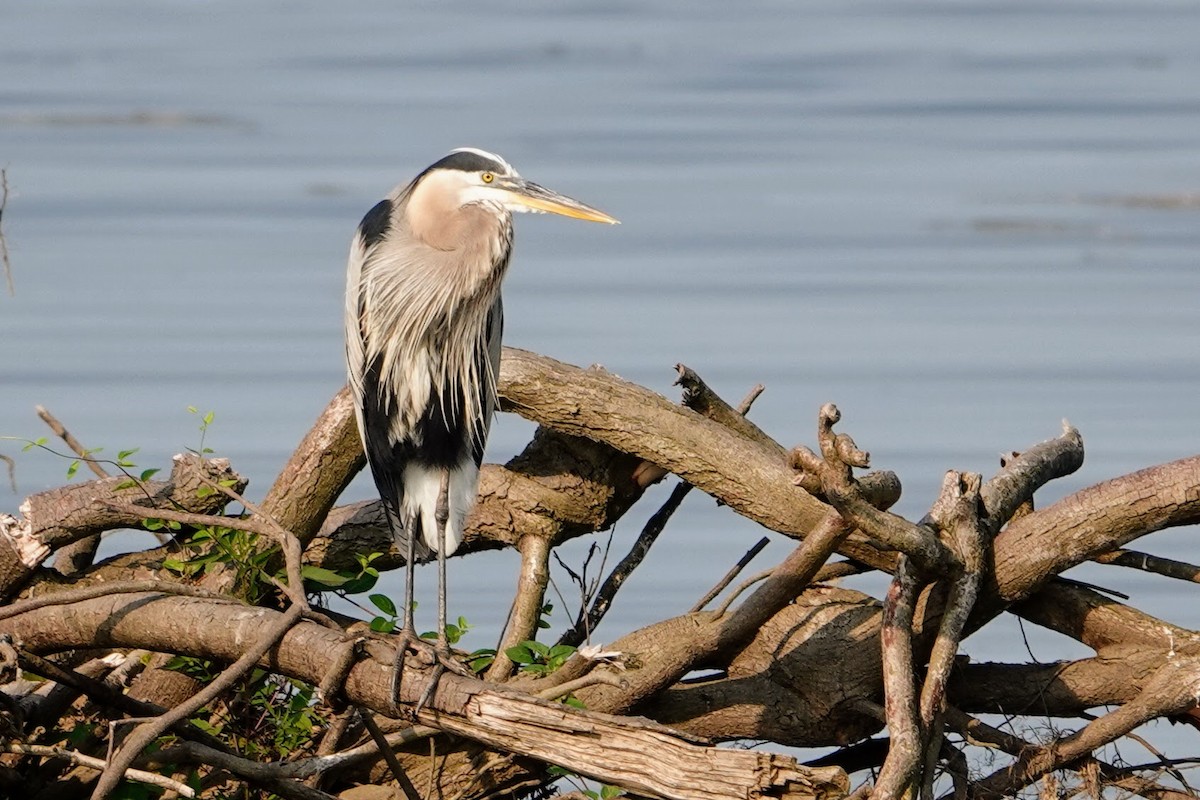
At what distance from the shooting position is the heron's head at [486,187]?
4594 mm

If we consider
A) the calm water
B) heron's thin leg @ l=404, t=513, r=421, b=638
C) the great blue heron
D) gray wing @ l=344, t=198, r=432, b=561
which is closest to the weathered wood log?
heron's thin leg @ l=404, t=513, r=421, b=638

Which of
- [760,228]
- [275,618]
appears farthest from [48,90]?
[275,618]

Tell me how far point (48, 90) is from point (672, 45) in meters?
7.35

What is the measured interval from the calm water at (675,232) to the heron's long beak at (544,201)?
6.23 ft

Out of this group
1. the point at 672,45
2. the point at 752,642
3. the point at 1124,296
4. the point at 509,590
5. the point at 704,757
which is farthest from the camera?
the point at 672,45

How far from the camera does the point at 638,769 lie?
11.3 ft

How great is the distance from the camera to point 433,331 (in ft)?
15.6

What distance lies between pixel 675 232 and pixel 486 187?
24.2 ft

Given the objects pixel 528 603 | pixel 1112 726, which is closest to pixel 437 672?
pixel 528 603

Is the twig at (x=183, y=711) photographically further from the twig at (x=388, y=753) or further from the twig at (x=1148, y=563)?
the twig at (x=1148, y=563)

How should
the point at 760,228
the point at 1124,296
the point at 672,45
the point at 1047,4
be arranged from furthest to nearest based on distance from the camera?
the point at 1047,4 < the point at 672,45 < the point at 760,228 < the point at 1124,296

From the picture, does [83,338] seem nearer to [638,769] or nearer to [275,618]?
[275,618]

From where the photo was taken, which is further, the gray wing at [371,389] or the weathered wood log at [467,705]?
the gray wing at [371,389]

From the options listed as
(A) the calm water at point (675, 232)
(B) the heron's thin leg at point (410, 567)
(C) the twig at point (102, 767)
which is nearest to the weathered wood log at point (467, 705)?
(C) the twig at point (102, 767)
